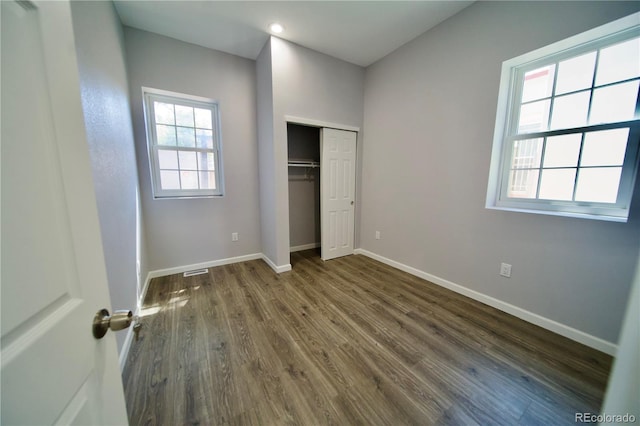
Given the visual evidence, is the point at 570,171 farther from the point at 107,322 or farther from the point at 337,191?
the point at 107,322

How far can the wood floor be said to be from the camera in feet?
4.08

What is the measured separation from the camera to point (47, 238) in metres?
0.45

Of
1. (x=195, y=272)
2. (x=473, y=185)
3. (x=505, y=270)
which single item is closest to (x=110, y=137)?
(x=195, y=272)

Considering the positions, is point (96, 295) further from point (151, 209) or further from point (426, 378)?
point (151, 209)

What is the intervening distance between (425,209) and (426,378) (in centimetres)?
182

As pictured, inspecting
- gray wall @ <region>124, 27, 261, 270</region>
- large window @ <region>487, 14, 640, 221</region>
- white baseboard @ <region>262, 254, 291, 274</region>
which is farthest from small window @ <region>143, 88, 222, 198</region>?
large window @ <region>487, 14, 640, 221</region>

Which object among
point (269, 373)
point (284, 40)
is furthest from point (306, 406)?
point (284, 40)

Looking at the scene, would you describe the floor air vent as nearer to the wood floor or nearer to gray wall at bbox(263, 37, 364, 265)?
the wood floor

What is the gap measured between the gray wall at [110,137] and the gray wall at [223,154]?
35 cm

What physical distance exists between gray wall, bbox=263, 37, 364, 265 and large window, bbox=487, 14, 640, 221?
1.91 metres

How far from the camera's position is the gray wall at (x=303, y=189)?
3.75 metres

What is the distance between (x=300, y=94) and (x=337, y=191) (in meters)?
1.45

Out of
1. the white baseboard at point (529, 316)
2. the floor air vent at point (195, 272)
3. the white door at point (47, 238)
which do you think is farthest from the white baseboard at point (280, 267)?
the white door at point (47, 238)

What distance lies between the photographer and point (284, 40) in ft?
8.88
